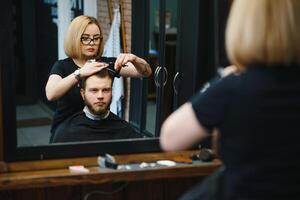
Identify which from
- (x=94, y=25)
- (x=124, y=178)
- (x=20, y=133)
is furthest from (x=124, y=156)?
(x=94, y=25)

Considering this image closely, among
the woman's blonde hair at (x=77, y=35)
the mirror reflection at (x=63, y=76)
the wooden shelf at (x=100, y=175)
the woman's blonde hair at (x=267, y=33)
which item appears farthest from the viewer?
the woman's blonde hair at (x=77, y=35)

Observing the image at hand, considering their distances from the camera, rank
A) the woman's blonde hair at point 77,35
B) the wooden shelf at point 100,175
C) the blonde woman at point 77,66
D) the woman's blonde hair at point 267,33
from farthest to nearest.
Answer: the woman's blonde hair at point 77,35 < the blonde woman at point 77,66 < the wooden shelf at point 100,175 < the woman's blonde hair at point 267,33

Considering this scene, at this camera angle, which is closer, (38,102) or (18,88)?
(18,88)

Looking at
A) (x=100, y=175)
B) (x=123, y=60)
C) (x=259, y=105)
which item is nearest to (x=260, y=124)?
(x=259, y=105)

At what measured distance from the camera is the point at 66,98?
198 cm

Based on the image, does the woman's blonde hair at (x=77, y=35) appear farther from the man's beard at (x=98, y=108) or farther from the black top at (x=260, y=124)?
the black top at (x=260, y=124)

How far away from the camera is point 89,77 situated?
78.2 inches

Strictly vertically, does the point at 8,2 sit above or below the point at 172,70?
above

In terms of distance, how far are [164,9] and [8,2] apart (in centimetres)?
74

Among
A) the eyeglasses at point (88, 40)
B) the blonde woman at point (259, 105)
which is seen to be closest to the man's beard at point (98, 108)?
the eyeglasses at point (88, 40)

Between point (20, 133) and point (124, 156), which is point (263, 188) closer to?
point (124, 156)

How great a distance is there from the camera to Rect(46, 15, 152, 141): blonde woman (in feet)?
6.36

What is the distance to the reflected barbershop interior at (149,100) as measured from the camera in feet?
3.63

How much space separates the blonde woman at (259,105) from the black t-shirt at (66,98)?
0.91 metres
